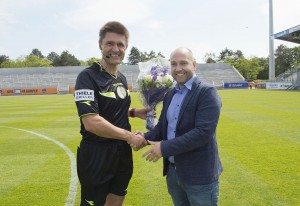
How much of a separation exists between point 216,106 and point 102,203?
5.12ft

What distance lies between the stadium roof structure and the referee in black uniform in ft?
133

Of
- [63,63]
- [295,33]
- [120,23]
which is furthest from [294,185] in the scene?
[63,63]

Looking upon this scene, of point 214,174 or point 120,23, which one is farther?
point 120,23

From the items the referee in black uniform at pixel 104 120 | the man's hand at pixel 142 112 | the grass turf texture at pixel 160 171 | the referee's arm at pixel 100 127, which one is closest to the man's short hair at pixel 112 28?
the referee in black uniform at pixel 104 120

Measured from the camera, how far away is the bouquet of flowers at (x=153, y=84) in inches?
145

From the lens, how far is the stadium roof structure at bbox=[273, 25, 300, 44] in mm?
39531

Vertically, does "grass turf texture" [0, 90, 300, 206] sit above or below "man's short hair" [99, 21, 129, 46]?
below

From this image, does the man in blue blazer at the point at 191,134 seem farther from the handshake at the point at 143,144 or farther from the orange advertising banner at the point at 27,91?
the orange advertising banner at the point at 27,91

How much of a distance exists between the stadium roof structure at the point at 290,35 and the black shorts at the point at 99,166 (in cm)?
4081

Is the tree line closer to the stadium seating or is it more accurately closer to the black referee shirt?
the stadium seating

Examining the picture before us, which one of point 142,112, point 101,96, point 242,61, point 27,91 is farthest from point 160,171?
point 242,61

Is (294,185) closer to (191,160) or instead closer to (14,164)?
(191,160)

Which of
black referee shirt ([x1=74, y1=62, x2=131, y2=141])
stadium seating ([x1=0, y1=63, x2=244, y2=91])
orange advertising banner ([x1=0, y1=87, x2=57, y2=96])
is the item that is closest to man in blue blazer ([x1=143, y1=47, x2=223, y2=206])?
black referee shirt ([x1=74, y1=62, x2=131, y2=141])

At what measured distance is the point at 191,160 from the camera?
2.75m
